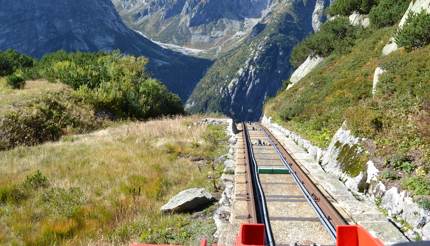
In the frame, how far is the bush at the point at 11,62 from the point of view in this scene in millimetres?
40219

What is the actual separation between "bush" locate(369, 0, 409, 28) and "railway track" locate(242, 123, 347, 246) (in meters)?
28.1

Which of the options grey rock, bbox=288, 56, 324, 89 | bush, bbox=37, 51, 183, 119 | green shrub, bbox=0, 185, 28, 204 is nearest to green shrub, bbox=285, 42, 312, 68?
grey rock, bbox=288, 56, 324, 89

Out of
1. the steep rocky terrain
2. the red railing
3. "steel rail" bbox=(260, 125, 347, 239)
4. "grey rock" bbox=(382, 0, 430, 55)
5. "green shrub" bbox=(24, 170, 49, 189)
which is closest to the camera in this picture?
the red railing

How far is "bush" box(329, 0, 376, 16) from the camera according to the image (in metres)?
49.7

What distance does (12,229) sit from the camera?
8.84 metres

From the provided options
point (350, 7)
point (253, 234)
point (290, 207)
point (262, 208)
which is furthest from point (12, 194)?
point (350, 7)

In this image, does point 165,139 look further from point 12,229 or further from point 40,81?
point 40,81

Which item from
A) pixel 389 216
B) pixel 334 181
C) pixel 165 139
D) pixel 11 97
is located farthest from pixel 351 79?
pixel 11 97

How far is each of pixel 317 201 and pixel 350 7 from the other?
4970cm

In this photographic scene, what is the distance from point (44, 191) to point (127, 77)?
99.1ft

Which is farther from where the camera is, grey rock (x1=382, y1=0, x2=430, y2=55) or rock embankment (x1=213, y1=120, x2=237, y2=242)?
grey rock (x1=382, y1=0, x2=430, y2=55)

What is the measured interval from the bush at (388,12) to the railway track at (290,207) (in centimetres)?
2805

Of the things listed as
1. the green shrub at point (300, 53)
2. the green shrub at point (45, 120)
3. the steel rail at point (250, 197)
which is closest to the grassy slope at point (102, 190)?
the steel rail at point (250, 197)

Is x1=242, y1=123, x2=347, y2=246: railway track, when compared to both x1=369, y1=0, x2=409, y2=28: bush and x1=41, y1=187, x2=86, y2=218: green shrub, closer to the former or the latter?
x1=41, y1=187, x2=86, y2=218: green shrub
